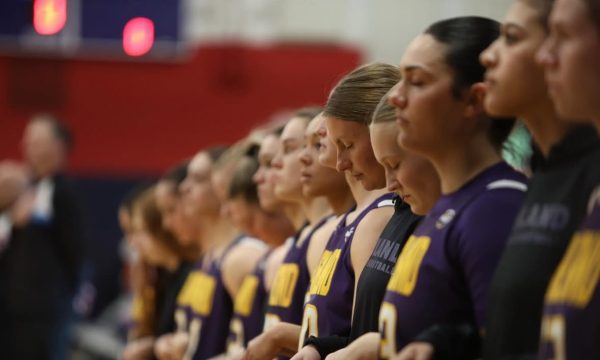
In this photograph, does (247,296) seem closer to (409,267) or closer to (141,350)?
(141,350)

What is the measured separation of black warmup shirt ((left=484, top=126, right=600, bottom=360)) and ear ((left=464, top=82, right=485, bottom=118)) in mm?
302

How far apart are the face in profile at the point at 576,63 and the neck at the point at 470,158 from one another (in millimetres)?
405

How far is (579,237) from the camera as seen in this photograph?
85.9 inches

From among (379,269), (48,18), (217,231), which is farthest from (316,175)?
(48,18)

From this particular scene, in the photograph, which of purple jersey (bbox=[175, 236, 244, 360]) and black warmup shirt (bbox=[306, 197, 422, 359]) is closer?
black warmup shirt (bbox=[306, 197, 422, 359])

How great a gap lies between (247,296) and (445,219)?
2.27 metres

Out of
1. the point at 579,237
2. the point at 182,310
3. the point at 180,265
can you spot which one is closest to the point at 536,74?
the point at 579,237

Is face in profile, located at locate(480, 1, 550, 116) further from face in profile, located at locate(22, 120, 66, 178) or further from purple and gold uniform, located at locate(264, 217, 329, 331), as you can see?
face in profile, located at locate(22, 120, 66, 178)

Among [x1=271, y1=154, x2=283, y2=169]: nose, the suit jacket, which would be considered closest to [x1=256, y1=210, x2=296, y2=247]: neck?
[x1=271, y1=154, x2=283, y2=169]: nose

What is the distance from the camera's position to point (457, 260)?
2492 mm

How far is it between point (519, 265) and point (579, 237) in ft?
0.51

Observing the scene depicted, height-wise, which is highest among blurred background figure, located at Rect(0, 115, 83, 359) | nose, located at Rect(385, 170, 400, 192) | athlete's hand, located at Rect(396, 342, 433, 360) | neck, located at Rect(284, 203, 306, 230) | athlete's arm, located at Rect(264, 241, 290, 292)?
nose, located at Rect(385, 170, 400, 192)

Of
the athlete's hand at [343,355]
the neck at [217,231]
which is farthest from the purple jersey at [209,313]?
the athlete's hand at [343,355]

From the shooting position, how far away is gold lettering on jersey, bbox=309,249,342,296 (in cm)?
337
